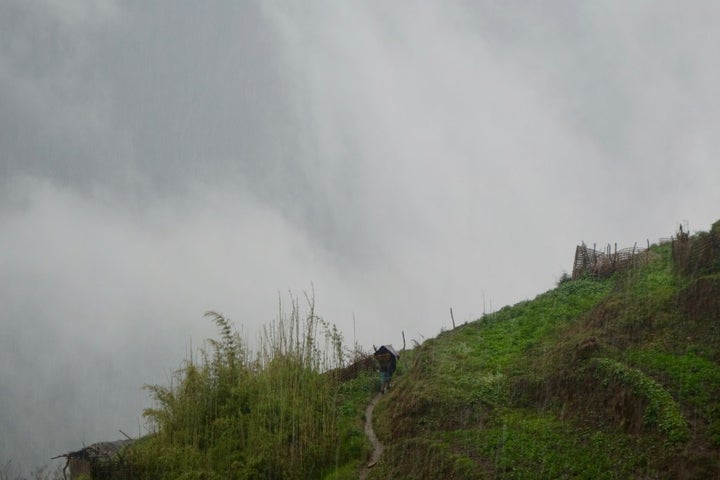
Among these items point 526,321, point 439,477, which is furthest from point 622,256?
point 439,477

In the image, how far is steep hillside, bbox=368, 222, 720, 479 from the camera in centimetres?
909

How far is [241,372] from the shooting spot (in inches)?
567

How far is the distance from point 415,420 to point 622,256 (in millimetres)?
12103

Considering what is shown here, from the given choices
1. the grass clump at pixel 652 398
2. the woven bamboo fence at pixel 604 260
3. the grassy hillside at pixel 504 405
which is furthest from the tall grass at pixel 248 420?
the woven bamboo fence at pixel 604 260

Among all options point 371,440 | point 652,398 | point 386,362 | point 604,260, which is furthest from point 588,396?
point 604,260

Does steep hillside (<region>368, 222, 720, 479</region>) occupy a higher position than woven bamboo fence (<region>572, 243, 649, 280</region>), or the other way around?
woven bamboo fence (<region>572, 243, 649, 280</region>)

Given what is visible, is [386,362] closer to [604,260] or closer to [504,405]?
[504,405]

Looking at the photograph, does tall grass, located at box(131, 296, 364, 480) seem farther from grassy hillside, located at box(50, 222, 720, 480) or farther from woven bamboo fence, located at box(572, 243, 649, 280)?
woven bamboo fence, located at box(572, 243, 649, 280)

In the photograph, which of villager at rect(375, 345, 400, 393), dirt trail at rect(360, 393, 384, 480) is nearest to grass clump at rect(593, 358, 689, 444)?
dirt trail at rect(360, 393, 384, 480)

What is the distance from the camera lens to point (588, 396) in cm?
1097

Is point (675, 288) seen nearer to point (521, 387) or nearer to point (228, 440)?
point (521, 387)

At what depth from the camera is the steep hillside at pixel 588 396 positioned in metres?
9.09

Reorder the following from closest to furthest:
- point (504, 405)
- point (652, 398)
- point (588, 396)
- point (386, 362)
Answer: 1. point (652, 398)
2. point (588, 396)
3. point (504, 405)
4. point (386, 362)

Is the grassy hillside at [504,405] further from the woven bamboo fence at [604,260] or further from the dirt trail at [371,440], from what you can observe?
the woven bamboo fence at [604,260]
